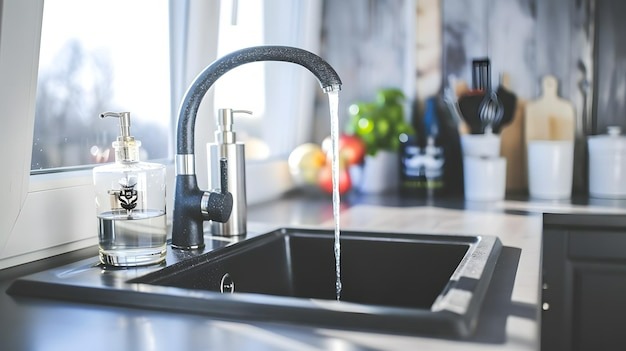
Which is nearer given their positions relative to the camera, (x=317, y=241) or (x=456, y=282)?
(x=456, y=282)

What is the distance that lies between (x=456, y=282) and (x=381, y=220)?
→ 73 centimetres

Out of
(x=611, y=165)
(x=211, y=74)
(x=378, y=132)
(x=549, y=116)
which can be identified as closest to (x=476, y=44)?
(x=549, y=116)

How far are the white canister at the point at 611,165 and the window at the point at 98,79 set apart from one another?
4.04 ft

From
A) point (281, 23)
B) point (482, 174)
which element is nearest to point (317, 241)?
point (482, 174)

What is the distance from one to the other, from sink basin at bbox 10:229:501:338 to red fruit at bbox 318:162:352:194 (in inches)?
29.3

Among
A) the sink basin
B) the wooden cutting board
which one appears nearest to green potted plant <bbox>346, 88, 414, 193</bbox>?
the wooden cutting board

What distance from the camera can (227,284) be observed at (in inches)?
48.1

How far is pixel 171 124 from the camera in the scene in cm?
166

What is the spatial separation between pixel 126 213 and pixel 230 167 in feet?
1.07

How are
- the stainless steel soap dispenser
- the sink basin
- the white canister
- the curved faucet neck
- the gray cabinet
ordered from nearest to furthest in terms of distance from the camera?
1. the sink basin
2. the curved faucet neck
3. the stainless steel soap dispenser
4. the gray cabinet
5. the white canister

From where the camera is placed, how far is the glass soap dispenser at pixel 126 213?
3.46 feet

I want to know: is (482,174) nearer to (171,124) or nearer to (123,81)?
(171,124)

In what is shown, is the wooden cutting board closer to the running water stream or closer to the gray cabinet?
the gray cabinet

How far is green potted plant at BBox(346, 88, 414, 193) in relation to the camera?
2.21m
